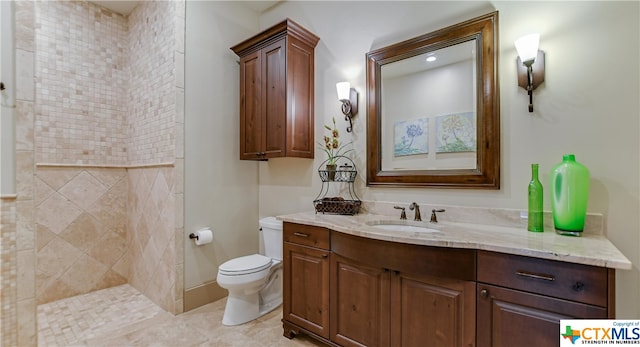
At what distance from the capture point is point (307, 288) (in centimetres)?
195

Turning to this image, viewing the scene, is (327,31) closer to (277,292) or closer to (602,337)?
(277,292)

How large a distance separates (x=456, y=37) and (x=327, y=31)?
117 cm

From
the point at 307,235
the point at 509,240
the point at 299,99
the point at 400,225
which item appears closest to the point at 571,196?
the point at 509,240

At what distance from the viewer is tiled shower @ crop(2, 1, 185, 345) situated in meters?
2.49

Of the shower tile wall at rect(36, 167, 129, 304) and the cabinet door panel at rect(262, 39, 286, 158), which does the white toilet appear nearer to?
the cabinet door panel at rect(262, 39, 286, 158)

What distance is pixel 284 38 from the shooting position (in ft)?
7.94

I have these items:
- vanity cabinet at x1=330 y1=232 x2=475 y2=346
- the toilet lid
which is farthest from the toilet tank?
vanity cabinet at x1=330 y1=232 x2=475 y2=346

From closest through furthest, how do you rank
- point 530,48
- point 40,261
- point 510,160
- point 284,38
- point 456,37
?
1. point 530,48
2. point 510,160
3. point 456,37
4. point 284,38
5. point 40,261

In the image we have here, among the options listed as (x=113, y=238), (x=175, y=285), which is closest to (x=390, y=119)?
(x=175, y=285)

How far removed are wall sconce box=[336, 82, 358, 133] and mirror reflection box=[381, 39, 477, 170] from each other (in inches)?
9.7

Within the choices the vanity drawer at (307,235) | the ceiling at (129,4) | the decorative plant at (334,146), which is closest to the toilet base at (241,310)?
the vanity drawer at (307,235)

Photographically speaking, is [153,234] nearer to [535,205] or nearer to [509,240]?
[509,240]

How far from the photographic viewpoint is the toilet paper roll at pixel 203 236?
99.4 inches

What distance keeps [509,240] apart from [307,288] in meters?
1.27
